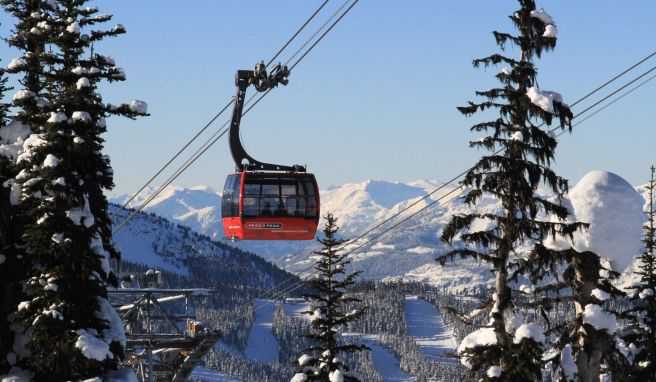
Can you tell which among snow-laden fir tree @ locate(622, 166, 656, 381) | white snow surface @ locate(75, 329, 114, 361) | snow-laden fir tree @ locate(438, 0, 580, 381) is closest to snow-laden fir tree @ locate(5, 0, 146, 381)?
white snow surface @ locate(75, 329, 114, 361)

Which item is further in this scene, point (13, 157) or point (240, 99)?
point (240, 99)

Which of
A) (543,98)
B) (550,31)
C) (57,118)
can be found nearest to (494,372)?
(543,98)

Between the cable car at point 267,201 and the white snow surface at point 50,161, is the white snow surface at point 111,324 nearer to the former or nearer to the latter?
the white snow surface at point 50,161

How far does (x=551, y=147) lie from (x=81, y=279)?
41.9ft

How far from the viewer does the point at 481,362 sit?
30.0m

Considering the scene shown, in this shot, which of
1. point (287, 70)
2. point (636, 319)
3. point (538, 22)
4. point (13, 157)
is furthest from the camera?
point (636, 319)

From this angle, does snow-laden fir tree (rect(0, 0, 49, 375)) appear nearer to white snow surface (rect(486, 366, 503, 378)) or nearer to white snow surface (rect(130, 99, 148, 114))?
white snow surface (rect(130, 99, 148, 114))

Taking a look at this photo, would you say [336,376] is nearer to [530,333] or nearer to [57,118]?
[530,333]

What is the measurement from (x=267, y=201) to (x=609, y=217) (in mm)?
17949

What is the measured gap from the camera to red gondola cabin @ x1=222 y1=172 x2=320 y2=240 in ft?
150

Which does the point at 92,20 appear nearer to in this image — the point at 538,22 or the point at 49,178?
the point at 49,178

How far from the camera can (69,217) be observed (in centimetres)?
2934

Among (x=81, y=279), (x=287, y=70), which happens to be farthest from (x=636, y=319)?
(x=81, y=279)

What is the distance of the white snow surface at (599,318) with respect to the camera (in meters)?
31.1
